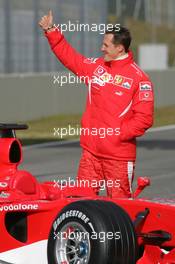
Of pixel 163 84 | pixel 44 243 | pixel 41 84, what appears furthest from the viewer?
pixel 163 84

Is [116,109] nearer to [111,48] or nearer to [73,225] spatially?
[111,48]

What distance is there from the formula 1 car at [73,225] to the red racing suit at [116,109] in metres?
0.49

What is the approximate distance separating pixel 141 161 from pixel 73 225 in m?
9.14

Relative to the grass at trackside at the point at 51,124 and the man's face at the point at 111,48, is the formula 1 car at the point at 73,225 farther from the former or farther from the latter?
the grass at trackside at the point at 51,124

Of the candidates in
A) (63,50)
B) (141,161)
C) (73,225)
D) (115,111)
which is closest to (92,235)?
(73,225)

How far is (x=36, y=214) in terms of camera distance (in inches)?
273

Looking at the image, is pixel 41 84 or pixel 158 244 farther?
pixel 41 84

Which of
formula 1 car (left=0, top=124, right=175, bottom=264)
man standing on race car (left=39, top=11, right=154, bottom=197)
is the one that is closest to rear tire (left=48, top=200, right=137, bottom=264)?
formula 1 car (left=0, top=124, right=175, bottom=264)

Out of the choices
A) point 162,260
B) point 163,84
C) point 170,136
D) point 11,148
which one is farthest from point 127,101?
point 163,84

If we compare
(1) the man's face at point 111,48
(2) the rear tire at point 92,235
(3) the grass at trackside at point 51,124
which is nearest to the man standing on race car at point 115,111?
(1) the man's face at point 111,48

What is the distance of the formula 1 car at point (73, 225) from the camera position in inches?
254

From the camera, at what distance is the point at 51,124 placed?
72.2 feet

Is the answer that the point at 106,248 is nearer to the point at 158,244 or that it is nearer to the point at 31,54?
the point at 158,244

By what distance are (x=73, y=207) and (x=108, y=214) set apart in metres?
0.25
